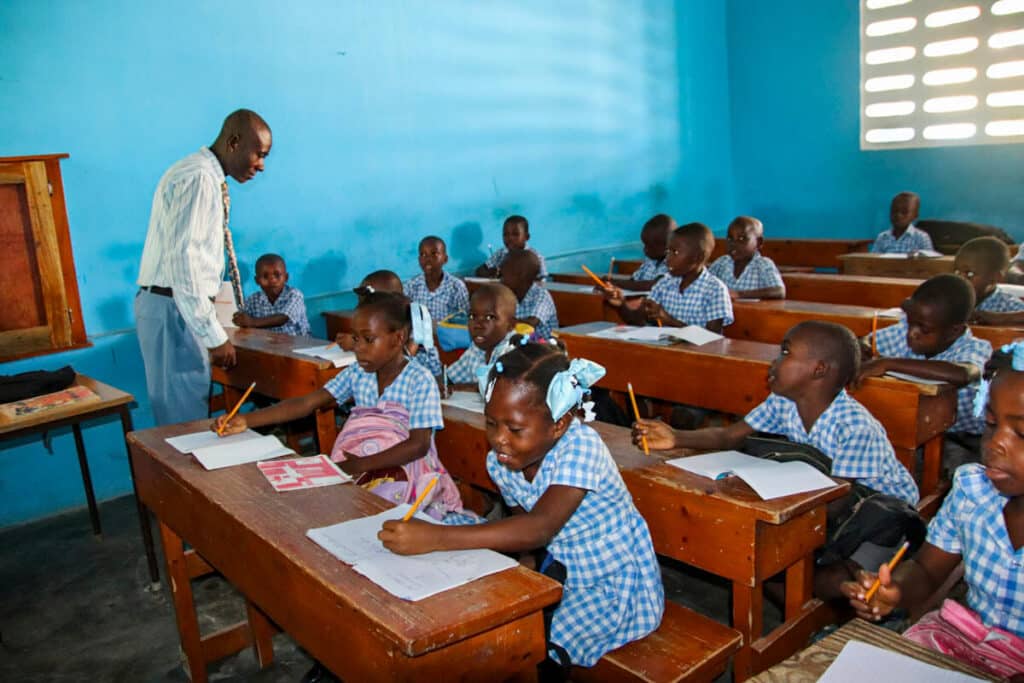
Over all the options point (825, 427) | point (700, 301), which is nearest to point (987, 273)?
point (700, 301)

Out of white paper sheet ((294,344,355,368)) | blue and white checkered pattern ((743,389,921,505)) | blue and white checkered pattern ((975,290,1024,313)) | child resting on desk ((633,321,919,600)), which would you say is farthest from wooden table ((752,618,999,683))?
blue and white checkered pattern ((975,290,1024,313))

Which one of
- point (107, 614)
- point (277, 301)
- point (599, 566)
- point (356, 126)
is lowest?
point (107, 614)

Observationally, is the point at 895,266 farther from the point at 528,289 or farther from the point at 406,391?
the point at 406,391

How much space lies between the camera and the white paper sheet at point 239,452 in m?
2.04

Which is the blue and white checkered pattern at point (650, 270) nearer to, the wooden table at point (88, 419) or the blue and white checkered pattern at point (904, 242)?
the blue and white checkered pattern at point (904, 242)

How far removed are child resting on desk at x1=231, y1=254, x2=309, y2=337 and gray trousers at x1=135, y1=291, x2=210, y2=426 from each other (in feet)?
3.85

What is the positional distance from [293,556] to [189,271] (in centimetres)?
182

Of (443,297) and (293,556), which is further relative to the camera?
(443,297)

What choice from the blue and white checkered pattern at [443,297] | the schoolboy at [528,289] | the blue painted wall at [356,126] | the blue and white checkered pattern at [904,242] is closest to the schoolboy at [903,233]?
the blue and white checkered pattern at [904,242]

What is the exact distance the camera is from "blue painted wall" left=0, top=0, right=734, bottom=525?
398 cm

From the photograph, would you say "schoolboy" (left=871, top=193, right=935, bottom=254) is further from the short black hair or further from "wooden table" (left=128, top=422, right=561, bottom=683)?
"wooden table" (left=128, top=422, right=561, bottom=683)

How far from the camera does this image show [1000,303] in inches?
137

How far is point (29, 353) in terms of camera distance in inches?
152

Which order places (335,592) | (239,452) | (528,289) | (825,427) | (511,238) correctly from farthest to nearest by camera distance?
(511,238)
(528,289)
(825,427)
(239,452)
(335,592)
